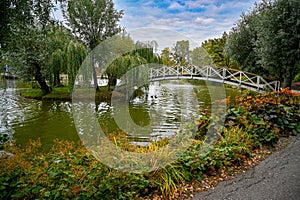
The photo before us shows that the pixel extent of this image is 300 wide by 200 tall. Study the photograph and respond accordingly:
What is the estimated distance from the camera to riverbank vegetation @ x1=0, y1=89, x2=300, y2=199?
199cm

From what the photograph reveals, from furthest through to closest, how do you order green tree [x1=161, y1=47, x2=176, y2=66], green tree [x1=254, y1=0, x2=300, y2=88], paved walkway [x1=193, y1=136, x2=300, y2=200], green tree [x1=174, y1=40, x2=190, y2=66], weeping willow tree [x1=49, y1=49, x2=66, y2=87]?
green tree [x1=161, y1=47, x2=176, y2=66]
green tree [x1=174, y1=40, x2=190, y2=66]
weeping willow tree [x1=49, y1=49, x2=66, y2=87]
green tree [x1=254, y1=0, x2=300, y2=88]
paved walkway [x1=193, y1=136, x2=300, y2=200]

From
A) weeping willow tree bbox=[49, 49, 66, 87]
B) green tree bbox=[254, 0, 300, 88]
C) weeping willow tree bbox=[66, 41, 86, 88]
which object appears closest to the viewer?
green tree bbox=[254, 0, 300, 88]

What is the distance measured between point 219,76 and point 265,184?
1001 cm

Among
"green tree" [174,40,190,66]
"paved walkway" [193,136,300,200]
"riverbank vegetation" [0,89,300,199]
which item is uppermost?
"green tree" [174,40,190,66]

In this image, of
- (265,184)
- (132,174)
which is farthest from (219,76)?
(132,174)

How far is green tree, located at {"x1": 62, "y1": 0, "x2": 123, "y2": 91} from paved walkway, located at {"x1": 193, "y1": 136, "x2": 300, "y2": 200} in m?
→ 12.3

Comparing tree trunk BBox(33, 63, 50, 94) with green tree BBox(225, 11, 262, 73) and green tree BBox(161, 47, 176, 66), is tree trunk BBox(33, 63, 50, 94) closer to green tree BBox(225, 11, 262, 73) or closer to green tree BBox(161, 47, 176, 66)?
green tree BBox(225, 11, 262, 73)

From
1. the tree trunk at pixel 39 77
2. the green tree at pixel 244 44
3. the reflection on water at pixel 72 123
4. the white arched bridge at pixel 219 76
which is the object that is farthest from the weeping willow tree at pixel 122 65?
the green tree at pixel 244 44

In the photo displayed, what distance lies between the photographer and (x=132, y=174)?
7.54 ft

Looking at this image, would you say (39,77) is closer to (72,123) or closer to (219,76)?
(72,123)

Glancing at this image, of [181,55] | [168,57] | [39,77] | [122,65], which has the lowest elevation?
[39,77]

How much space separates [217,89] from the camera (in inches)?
669

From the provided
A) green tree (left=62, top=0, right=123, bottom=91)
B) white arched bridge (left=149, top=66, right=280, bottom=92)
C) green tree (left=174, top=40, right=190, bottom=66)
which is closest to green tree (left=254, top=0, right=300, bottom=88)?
white arched bridge (left=149, top=66, right=280, bottom=92)

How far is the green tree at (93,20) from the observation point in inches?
551
